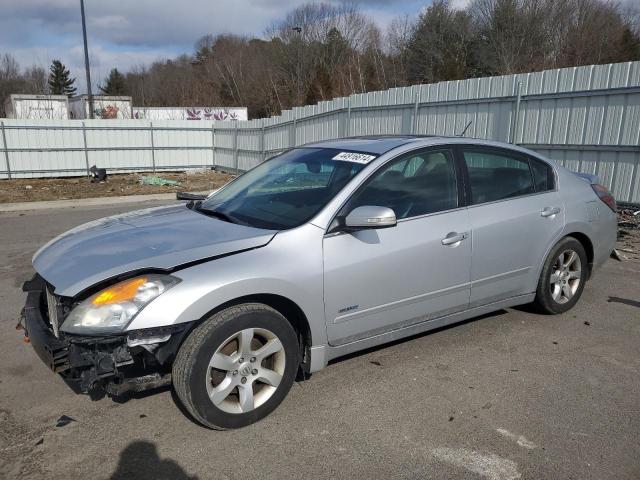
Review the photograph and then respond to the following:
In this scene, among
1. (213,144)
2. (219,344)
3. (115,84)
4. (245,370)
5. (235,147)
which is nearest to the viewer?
(219,344)

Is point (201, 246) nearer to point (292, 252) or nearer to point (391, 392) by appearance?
point (292, 252)

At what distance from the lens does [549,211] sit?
4.38m

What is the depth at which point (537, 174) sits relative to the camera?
4480mm

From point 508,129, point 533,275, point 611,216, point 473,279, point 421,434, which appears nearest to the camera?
point 421,434

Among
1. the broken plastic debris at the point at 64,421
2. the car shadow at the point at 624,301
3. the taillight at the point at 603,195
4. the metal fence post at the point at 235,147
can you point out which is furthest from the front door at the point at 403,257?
the metal fence post at the point at 235,147

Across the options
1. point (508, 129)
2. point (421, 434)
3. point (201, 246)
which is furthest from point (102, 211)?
point (421, 434)

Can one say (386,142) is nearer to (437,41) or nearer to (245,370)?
(245,370)

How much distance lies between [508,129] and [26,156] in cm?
1759

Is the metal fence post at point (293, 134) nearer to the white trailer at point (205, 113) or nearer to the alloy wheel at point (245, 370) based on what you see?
the alloy wheel at point (245, 370)

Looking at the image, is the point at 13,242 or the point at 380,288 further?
the point at 13,242

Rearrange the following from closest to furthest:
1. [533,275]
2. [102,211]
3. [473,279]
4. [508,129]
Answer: [473,279] < [533,275] < [508,129] < [102,211]

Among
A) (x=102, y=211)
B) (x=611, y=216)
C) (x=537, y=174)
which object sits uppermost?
(x=537, y=174)

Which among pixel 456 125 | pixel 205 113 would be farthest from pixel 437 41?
pixel 456 125

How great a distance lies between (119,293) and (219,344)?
0.59 meters
